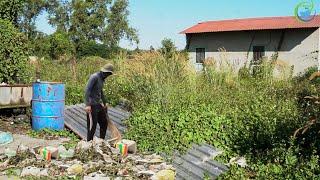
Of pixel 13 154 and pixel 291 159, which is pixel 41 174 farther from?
pixel 291 159

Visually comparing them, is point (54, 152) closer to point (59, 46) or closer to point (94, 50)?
point (59, 46)

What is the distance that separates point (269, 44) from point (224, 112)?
876 inches

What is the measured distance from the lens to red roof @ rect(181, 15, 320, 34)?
2864cm

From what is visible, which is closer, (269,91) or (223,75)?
(269,91)

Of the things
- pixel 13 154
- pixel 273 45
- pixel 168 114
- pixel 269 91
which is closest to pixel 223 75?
pixel 269 91

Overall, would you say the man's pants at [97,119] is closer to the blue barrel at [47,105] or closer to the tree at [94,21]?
the blue barrel at [47,105]

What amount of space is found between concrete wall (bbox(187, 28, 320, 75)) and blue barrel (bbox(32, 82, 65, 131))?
16.7 meters

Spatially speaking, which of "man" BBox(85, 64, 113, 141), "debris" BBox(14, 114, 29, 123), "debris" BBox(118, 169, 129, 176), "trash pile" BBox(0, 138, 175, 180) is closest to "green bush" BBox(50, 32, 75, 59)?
"debris" BBox(14, 114, 29, 123)

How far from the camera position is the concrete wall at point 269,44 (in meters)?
28.5

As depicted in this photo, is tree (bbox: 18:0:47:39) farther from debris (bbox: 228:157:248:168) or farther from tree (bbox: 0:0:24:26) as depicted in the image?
debris (bbox: 228:157:248:168)

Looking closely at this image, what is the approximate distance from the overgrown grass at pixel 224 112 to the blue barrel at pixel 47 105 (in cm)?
186

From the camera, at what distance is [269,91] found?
1062cm

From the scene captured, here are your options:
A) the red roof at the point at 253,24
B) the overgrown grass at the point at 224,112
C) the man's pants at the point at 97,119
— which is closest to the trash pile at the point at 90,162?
the overgrown grass at the point at 224,112

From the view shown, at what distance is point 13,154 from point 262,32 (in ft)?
81.5
